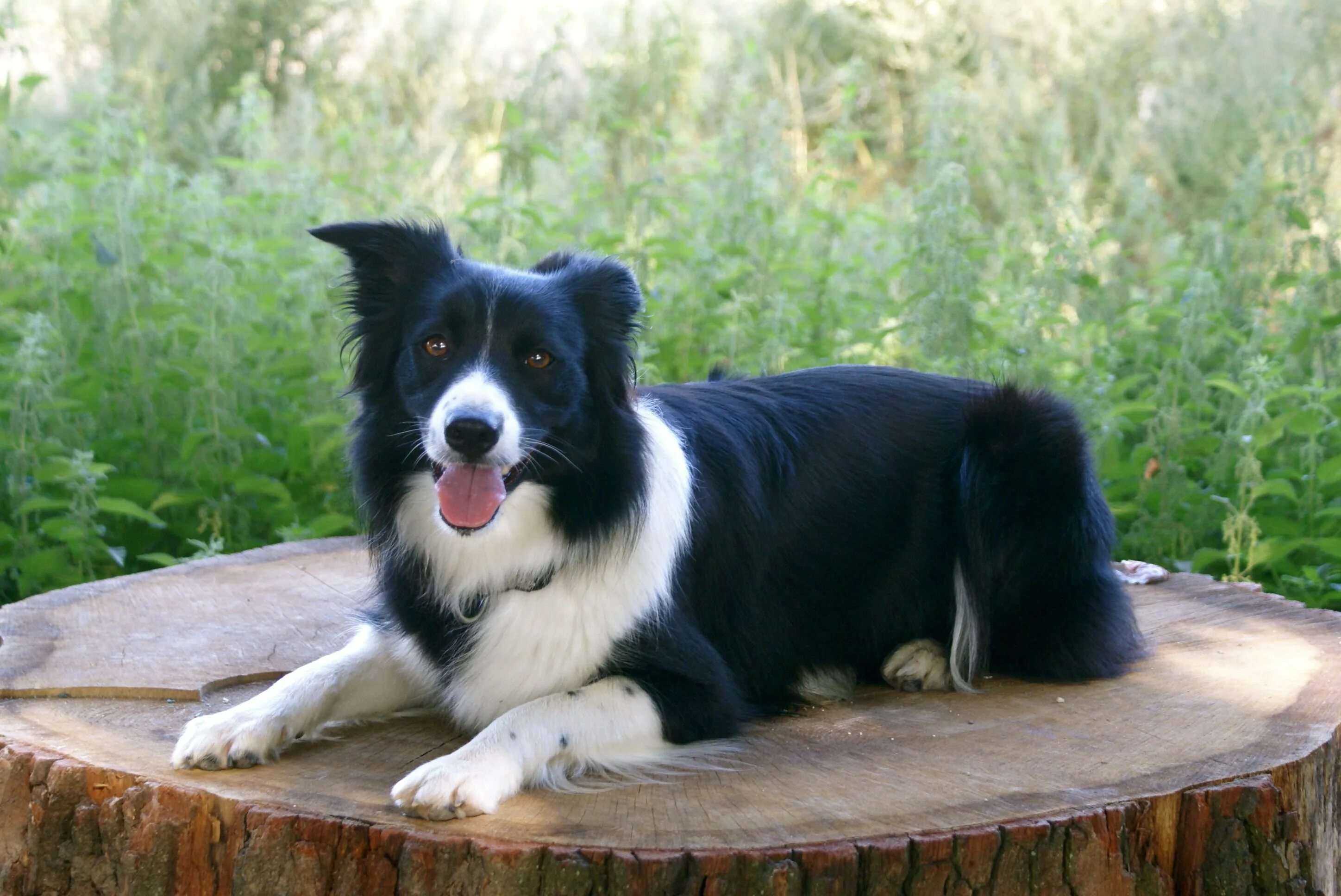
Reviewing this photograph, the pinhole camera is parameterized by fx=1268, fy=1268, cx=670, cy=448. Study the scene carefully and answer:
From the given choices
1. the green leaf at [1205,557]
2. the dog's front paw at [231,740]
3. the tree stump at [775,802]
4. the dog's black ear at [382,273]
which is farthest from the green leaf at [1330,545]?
the dog's front paw at [231,740]

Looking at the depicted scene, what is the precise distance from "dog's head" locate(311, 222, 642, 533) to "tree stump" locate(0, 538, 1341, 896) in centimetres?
68

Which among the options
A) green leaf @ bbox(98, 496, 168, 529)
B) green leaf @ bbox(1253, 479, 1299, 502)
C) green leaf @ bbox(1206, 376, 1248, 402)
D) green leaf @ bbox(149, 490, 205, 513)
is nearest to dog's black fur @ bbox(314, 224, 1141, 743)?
green leaf @ bbox(1253, 479, 1299, 502)

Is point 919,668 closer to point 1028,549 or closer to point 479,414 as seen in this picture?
point 1028,549

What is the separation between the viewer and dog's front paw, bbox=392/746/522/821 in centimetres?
235

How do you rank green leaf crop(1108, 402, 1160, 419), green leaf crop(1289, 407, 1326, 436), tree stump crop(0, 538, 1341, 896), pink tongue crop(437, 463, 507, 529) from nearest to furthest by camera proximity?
1. tree stump crop(0, 538, 1341, 896)
2. pink tongue crop(437, 463, 507, 529)
3. green leaf crop(1289, 407, 1326, 436)
4. green leaf crop(1108, 402, 1160, 419)

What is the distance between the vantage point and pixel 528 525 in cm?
306

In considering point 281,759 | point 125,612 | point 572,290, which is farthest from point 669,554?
point 125,612

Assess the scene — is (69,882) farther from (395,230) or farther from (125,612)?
→ (395,230)

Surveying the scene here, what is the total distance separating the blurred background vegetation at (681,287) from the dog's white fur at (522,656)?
1.23 metres

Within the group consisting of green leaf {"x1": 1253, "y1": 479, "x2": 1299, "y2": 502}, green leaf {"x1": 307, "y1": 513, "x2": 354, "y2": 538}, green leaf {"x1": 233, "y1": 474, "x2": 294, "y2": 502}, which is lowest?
green leaf {"x1": 307, "y1": 513, "x2": 354, "y2": 538}

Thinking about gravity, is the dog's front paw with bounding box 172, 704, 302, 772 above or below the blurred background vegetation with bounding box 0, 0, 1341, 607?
below

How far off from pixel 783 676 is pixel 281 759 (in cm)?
129

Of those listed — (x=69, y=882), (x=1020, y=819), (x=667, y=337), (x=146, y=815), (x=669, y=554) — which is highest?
(x=667, y=337)

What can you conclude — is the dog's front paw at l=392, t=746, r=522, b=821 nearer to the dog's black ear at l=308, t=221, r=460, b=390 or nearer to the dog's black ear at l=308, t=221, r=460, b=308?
the dog's black ear at l=308, t=221, r=460, b=390
